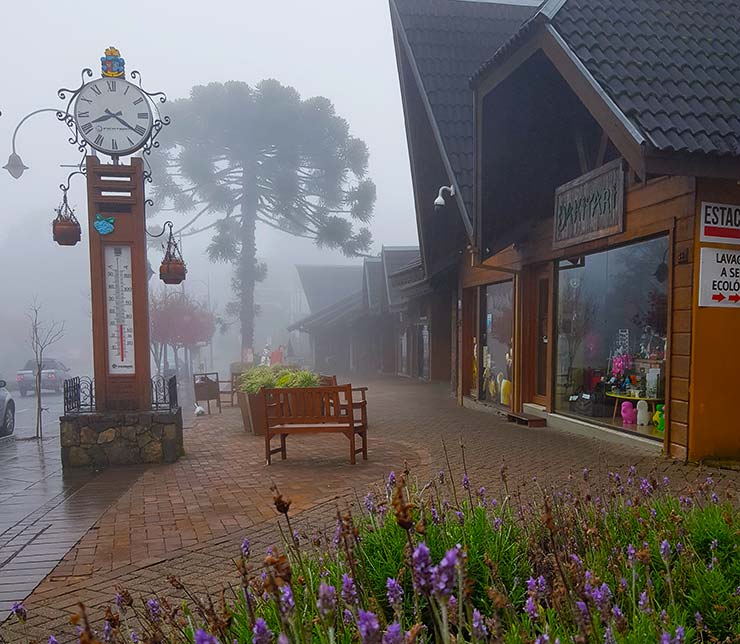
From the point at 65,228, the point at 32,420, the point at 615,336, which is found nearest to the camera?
the point at 65,228

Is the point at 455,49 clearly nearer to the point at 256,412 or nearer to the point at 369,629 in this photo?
the point at 256,412

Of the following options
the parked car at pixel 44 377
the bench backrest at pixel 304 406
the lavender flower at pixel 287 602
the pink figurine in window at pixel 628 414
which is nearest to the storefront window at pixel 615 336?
the pink figurine in window at pixel 628 414

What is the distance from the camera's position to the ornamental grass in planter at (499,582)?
5.77 feet

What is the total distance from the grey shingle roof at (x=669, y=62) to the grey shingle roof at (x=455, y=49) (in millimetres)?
3881

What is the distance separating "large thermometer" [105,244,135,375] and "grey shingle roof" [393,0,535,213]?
214 inches

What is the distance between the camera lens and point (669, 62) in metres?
6.80

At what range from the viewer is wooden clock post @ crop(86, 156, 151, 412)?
795 centimetres

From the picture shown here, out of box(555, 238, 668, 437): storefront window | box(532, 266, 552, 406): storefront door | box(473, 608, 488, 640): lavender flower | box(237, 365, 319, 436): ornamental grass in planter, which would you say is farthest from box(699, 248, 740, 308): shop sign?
box(473, 608, 488, 640): lavender flower

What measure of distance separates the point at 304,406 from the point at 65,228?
4071mm

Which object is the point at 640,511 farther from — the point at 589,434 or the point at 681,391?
the point at 589,434

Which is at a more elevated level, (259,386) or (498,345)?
(498,345)

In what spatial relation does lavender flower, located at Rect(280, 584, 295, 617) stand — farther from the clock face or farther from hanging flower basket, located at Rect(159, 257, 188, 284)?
hanging flower basket, located at Rect(159, 257, 188, 284)

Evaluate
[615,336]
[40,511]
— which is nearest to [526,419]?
[615,336]

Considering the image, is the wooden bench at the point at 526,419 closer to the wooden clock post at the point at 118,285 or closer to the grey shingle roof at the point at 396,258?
the wooden clock post at the point at 118,285
